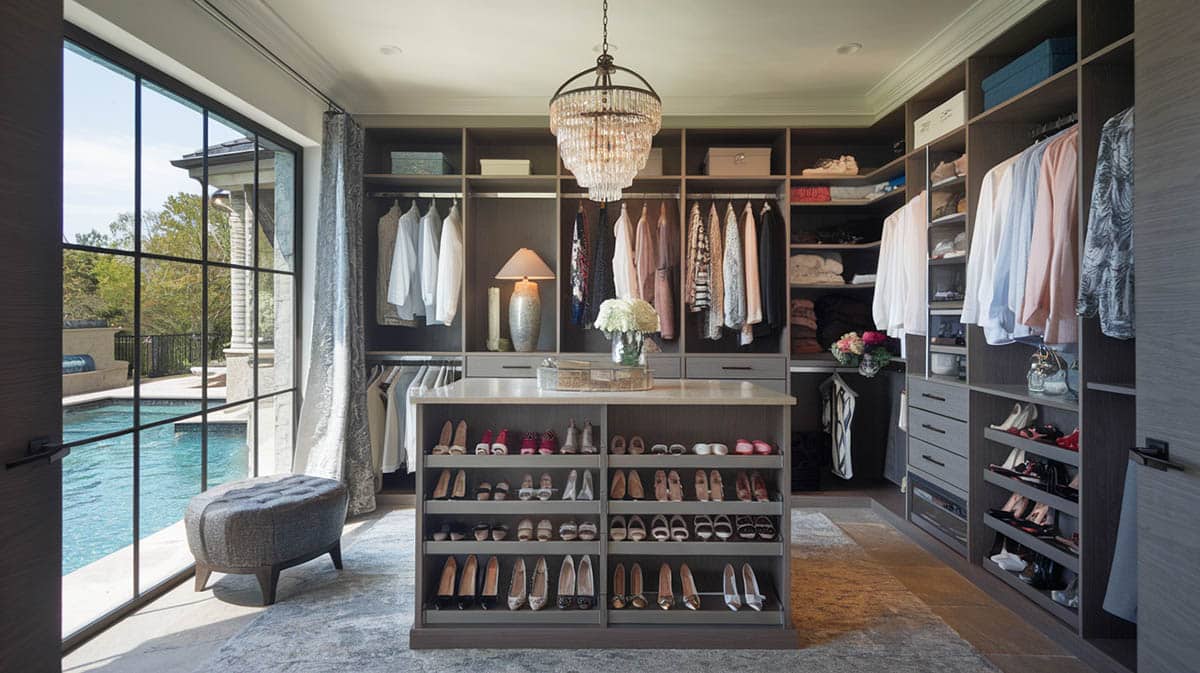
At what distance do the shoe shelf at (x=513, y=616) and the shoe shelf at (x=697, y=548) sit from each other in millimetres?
240

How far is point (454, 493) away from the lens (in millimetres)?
2348

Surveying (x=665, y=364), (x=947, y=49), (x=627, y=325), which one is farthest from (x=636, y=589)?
(x=947, y=49)

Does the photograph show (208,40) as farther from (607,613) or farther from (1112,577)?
(1112,577)

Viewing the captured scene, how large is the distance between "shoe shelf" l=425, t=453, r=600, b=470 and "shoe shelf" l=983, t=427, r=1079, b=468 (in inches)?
69.4

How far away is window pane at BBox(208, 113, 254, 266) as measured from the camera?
2.97 meters

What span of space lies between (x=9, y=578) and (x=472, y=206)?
3608 mm

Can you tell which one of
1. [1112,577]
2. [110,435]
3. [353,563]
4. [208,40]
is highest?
[208,40]

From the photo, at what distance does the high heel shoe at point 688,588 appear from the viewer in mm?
2285

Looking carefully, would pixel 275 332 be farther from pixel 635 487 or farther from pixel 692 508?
pixel 692 508

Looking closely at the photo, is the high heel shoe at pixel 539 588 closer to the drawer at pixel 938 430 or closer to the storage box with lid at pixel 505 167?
the drawer at pixel 938 430

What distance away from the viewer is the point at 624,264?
4238 mm

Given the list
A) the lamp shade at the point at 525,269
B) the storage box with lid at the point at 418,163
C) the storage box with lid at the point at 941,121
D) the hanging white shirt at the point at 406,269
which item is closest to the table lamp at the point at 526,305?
the lamp shade at the point at 525,269

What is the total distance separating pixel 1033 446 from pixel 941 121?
5.73ft

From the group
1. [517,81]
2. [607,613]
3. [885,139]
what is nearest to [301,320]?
[517,81]
